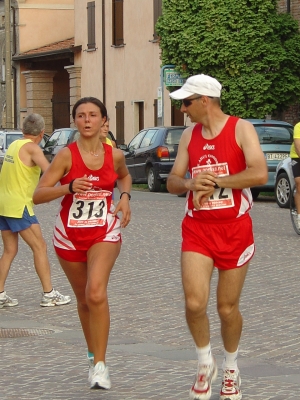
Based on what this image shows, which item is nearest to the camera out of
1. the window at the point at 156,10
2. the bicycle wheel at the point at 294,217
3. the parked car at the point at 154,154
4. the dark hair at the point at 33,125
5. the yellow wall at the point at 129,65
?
the dark hair at the point at 33,125

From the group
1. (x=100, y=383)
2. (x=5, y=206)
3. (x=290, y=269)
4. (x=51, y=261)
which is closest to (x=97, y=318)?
(x=100, y=383)

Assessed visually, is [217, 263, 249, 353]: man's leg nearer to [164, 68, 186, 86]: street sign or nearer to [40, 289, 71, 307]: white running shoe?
[40, 289, 71, 307]: white running shoe

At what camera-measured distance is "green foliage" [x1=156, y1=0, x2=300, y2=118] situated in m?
33.9

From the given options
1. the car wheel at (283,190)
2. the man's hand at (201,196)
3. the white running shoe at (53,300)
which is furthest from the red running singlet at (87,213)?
the car wheel at (283,190)

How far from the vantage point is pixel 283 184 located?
22.6 meters

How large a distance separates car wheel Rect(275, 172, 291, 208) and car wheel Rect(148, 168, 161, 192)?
20.5ft

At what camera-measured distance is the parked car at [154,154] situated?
28.5 m

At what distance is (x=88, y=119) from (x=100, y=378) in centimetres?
157

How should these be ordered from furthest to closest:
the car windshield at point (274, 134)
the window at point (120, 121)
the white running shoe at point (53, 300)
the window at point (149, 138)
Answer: the window at point (120, 121), the window at point (149, 138), the car windshield at point (274, 134), the white running shoe at point (53, 300)

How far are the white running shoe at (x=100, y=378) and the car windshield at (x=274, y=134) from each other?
1714 cm

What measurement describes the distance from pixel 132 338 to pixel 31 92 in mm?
48242

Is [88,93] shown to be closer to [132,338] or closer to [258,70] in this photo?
[258,70]

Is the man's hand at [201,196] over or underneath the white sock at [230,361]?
over

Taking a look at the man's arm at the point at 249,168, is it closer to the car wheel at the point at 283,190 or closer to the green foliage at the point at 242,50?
the car wheel at the point at 283,190
